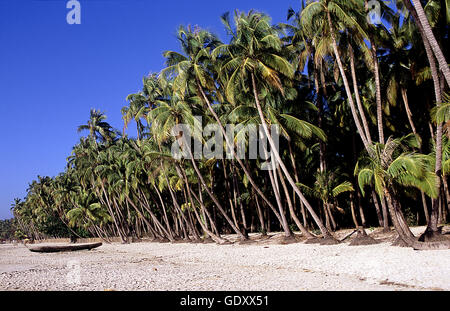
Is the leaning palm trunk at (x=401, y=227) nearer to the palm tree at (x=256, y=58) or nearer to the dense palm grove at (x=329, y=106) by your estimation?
the dense palm grove at (x=329, y=106)

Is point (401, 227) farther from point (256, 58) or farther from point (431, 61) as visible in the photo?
point (256, 58)

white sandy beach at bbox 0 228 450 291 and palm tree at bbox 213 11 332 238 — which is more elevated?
palm tree at bbox 213 11 332 238

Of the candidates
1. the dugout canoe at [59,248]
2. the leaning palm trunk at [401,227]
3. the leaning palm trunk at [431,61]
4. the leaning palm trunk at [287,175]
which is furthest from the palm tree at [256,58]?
the dugout canoe at [59,248]

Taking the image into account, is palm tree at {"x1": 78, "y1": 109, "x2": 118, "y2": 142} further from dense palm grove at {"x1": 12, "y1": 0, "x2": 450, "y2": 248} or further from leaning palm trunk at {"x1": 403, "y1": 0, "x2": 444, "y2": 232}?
leaning palm trunk at {"x1": 403, "y1": 0, "x2": 444, "y2": 232}

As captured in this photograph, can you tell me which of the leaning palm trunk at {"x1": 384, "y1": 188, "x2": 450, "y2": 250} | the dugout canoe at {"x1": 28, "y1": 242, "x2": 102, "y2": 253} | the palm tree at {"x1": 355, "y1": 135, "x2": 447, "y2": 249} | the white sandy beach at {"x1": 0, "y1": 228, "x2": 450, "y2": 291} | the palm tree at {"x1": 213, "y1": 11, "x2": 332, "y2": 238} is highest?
the palm tree at {"x1": 213, "y1": 11, "x2": 332, "y2": 238}

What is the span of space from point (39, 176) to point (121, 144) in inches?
1653

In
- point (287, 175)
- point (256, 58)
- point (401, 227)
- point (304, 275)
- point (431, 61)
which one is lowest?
point (304, 275)

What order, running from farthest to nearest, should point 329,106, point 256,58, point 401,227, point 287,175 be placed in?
point 329,106
point 256,58
point 287,175
point 401,227

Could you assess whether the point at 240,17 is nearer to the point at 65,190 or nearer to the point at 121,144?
the point at 121,144

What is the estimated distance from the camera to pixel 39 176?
70.4 meters

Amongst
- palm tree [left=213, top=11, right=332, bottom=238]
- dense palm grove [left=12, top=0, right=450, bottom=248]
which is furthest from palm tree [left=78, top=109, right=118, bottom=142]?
palm tree [left=213, top=11, right=332, bottom=238]

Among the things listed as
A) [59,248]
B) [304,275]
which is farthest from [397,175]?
[59,248]

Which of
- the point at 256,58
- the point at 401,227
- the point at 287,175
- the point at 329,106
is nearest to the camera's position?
the point at 401,227
